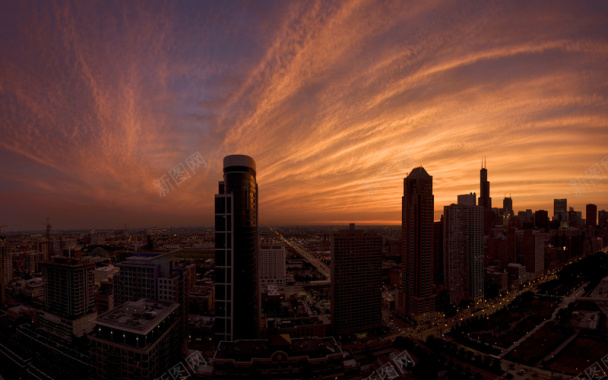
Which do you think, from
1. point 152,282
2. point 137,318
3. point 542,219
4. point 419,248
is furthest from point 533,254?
point 137,318

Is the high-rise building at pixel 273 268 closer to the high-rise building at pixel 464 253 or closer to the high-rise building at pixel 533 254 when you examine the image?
the high-rise building at pixel 464 253

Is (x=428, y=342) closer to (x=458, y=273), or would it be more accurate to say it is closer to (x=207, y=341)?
(x=458, y=273)

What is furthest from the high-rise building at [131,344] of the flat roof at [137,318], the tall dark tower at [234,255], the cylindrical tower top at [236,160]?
the cylindrical tower top at [236,160]

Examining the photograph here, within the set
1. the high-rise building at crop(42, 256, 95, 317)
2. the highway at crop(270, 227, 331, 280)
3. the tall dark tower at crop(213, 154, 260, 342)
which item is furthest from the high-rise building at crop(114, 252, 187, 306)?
the highway at crop(270, 227, 331, 280)

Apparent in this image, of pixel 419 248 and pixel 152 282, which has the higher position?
pixel 419 248

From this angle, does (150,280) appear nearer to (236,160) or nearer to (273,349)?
(236,160)
